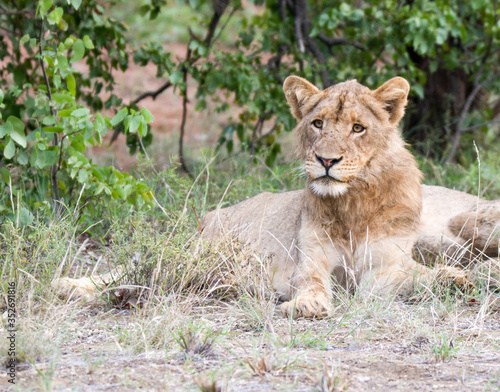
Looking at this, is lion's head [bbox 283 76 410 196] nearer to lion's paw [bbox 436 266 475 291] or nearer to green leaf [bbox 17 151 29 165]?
lion's paw [bbox 436 266 475 291]

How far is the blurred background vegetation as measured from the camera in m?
4.34

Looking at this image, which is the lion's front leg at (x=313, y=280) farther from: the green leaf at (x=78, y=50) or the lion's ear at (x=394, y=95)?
the green leaf at (x=78, y=50)

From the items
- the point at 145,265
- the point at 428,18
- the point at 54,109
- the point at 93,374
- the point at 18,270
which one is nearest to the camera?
the point at 93,374

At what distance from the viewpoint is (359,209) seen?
4.10m

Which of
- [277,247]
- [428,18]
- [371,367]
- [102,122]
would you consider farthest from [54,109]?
[428,18]

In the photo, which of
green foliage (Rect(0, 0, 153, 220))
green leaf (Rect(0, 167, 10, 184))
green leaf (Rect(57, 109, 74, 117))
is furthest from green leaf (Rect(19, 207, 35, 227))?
green leaf (Rect(57, 109, 74, 117))

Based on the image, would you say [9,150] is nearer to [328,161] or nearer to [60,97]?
[60,97]

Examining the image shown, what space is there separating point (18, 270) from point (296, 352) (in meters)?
1.52

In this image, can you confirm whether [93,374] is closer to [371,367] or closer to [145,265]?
[371,367]

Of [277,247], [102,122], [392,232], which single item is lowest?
[277,247]

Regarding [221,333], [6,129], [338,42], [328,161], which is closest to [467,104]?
[338,42]

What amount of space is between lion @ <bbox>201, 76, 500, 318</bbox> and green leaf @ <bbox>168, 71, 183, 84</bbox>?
2.01 m

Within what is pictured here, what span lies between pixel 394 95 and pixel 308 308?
4.83ft

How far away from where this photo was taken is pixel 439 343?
3006 mm
